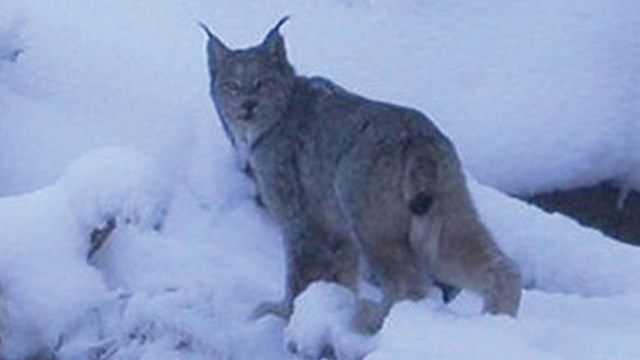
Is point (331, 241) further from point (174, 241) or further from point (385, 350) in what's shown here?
point (385, 350)

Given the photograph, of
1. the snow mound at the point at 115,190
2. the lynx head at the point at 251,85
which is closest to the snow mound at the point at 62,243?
the snow mound at the point at 115,190

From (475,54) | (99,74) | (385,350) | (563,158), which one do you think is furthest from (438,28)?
(385,350)

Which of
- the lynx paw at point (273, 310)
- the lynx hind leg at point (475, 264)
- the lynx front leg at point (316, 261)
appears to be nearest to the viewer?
the lynx hind leg at point (475, 264)

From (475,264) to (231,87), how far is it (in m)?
1.18

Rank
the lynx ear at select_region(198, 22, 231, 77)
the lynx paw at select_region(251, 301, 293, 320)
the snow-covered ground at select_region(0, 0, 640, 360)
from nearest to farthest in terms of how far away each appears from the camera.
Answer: the snow-covered ground at select_region(0, 0, 640, 360) → the lynx paw at select_region(251, 301, 293, 320) → the lynx ear at select_region(198, 22, 231, 77)

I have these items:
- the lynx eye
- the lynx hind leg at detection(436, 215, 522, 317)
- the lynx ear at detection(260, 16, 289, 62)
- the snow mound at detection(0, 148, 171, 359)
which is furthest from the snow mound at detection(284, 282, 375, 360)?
the lynx ear at detection(260, 16, 289, 62)

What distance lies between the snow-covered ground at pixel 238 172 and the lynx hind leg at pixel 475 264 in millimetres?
106

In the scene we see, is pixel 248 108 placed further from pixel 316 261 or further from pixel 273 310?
pixel 273 310

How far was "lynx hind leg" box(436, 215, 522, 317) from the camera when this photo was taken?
649 centimetres

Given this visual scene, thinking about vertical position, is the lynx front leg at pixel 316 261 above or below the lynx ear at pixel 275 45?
below

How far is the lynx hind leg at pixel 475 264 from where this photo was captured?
6.49 metres

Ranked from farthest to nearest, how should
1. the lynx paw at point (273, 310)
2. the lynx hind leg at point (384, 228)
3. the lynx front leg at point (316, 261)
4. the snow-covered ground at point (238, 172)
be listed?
the lynx front leg at point (316, 261) → the lynx paw at point (273, 310) → the snow-covered ground at point (238, 172) → the lynx hind leg at point (384, 228)

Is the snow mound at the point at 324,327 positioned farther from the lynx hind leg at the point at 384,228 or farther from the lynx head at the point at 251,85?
the lynx head at the point at 251,85

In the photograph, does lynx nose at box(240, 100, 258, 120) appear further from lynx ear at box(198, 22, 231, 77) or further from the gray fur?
A: lynx ear at box(198, 22, 231, 77)
